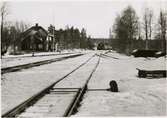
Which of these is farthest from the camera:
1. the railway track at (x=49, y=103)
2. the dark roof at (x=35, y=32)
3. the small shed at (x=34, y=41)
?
the dark roof at (x=35, y=32)

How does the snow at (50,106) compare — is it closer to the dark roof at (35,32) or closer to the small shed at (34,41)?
the small shed at (34,41)

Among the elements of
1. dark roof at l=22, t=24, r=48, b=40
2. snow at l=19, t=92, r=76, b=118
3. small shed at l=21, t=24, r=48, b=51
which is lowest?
snow at l=19, t=92, r=76, b=118

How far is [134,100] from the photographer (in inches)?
410

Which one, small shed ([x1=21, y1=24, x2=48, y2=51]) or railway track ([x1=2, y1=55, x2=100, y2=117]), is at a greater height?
small shed ([x1=21, y1=24, x2=48, y2=51])

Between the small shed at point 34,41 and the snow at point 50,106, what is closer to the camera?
the snow at point 50,106

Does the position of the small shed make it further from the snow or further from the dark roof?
the snow

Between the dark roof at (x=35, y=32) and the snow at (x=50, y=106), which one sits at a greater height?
the dark roof at (x=35, y=32)

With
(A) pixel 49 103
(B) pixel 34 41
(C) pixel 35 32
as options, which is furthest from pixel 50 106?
(C) pixel 35 32

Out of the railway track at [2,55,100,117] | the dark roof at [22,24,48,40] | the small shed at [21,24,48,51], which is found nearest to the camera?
the railway track at [2,55,100,117]

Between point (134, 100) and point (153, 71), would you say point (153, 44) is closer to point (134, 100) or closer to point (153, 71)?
point (153, 71)

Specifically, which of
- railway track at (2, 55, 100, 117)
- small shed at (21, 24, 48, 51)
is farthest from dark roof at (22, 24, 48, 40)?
railway track at (2, 55, 100, 117)

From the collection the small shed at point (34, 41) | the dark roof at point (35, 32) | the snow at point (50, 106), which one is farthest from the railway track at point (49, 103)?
the dark roof at point (35, 32)

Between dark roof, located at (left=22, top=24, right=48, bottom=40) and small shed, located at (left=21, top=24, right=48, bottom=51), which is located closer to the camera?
small shed, located at (left=21, top=24, right=48, bottom=51)

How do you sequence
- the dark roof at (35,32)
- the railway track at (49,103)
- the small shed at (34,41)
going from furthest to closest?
the dark roof at (35,32) < the small shed at (34,41) < the railway track at (49,103)
